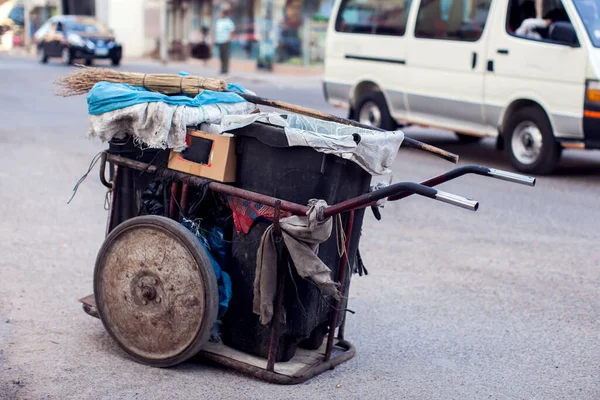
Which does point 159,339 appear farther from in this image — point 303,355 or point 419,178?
point 419,178

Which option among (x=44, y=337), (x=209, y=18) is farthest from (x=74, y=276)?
(x=209, y=18)

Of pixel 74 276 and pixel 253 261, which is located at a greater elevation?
pixel 253 261

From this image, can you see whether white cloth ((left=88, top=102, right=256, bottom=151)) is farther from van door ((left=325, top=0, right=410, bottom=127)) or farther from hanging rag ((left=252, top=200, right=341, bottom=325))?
van door ((left=325, top=0, right=410, bottom=127))

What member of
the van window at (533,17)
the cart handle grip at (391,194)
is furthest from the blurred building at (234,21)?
the cart handle grip at (391,194)

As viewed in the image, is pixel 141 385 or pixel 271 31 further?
pixel 271 31

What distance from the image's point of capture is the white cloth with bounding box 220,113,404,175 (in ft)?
11.8

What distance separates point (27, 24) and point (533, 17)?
1504 inches

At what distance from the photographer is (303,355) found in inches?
160

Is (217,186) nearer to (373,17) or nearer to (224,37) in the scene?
(373,17)

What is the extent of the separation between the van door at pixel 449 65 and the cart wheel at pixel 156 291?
699cm

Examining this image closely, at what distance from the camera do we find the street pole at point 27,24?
43.0 m

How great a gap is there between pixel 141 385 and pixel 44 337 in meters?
0.86

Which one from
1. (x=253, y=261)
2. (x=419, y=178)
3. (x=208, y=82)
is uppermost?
(x=208, y=82)

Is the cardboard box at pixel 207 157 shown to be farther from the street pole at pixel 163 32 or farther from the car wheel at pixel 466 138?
the street pole at pixel 163 32
